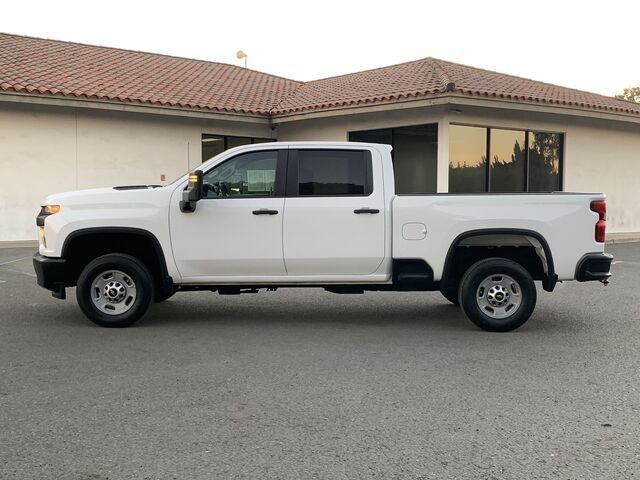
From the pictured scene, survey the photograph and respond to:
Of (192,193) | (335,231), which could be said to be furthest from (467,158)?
(192,193)

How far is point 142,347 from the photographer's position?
665cm

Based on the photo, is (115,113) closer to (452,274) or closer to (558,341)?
(452,274)

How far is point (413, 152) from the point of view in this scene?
57.9 feet

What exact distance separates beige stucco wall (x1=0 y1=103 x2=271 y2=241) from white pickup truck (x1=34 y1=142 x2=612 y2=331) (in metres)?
8.94

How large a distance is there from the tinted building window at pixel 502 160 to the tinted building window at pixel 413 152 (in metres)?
0.47

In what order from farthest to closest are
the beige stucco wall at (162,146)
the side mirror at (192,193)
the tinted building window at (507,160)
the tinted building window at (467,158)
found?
1. the tinted building window at (507,160)
2. the tinted building window at (467,158)
3. the beige stucco wall at (162,146)
4. the side mirror at (192,193)

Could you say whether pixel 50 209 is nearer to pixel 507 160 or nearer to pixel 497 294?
pixel 497 294

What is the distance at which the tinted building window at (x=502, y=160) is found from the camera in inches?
683

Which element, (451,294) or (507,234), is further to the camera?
(451,294)

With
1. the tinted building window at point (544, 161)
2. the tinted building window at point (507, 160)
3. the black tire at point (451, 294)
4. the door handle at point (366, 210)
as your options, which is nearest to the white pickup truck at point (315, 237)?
the door handle at point (366, 210)

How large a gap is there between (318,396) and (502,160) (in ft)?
47.2

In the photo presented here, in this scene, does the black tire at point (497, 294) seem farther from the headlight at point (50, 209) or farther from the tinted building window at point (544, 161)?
the tinted building window at point (544, 161)

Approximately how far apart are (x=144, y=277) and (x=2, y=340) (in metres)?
1.54

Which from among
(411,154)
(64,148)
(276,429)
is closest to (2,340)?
(276,429)
